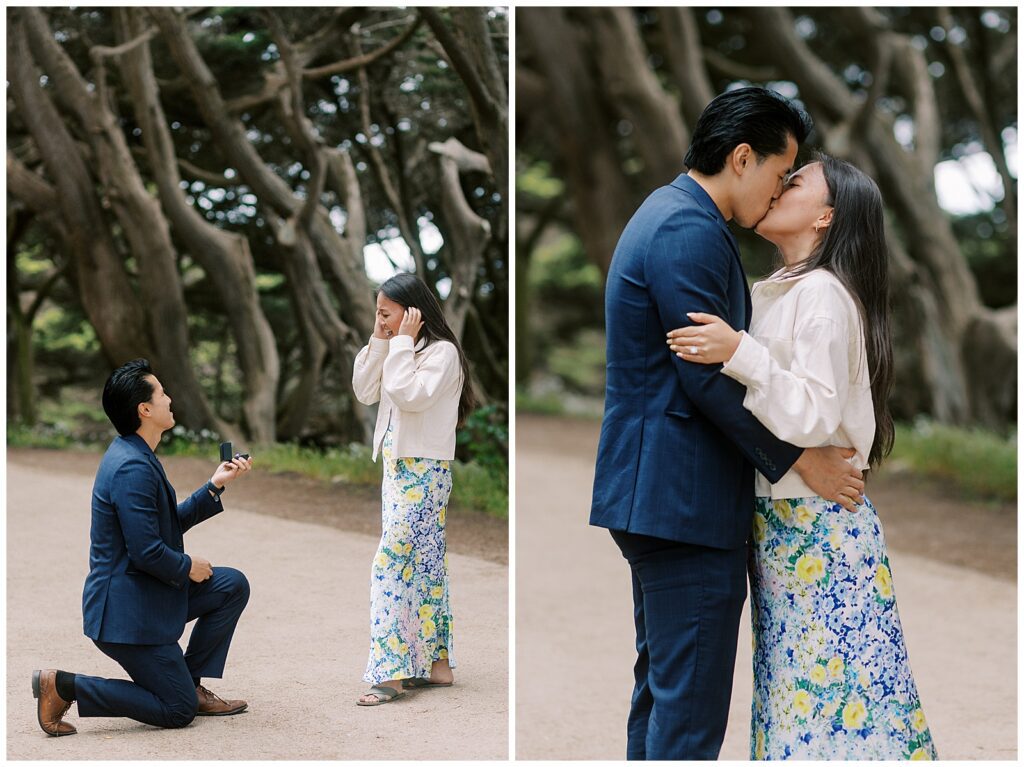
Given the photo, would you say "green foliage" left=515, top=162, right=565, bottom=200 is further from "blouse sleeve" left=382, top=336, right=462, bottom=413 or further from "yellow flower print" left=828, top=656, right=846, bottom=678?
"yellow flower print" left=828, top=656, right=846, bottom=678

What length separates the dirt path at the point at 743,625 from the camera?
4.48m

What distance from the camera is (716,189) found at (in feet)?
8.37

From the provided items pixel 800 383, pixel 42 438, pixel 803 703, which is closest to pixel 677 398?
pixel 800 383

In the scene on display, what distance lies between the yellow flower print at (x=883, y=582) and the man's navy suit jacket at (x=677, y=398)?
1.05ft

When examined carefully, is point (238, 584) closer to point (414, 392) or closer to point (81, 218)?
point (414, 392)

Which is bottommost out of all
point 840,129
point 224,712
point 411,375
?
point 224,712

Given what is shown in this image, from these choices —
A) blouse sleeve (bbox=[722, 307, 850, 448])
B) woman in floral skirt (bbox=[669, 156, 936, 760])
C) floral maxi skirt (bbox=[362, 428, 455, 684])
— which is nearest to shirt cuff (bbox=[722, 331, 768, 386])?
blouse sleeve (bbox=[722, 307, 850, 448])

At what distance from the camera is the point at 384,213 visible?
3779 millimetres

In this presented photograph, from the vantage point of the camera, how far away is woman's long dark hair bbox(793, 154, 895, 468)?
2.52 m

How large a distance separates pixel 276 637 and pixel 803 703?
64.9 inches

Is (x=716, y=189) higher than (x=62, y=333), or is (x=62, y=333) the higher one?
(x=716, y=189)

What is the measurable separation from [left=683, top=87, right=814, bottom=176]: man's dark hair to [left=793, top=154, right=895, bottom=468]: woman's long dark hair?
15 cm

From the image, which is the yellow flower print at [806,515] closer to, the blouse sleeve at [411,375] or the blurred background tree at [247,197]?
the blouse sleeve at [411,375]

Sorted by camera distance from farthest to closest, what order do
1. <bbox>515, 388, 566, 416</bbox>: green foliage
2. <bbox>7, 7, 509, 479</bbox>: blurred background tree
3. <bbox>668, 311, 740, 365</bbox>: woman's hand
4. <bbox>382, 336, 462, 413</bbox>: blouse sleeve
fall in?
<bbox>515, 388, 566, 416</bbox>: green foliage < <bbox>7, 7, 509, 479</bbox>: blurred background tree < <bbox>382, 336, 462, 413</bbox>: blouse sleeve < <bbox>668, 311, 740, 365</bbox>: woman's hand
